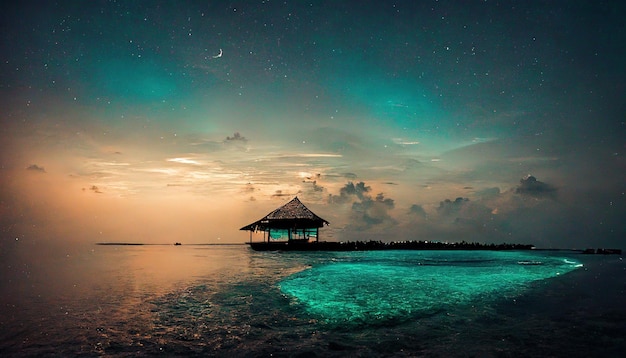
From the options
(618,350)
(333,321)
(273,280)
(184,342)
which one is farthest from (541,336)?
(273,280)

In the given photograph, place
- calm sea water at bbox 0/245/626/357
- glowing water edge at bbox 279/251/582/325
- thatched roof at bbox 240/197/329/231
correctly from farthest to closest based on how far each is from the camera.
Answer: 1. thatched roof at bbox 240/197/329/231
2. glowing water edge at bbox 279/251/582/325
3. calm sea water at bbox 0/245/626/357

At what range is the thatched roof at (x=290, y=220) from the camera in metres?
48.4

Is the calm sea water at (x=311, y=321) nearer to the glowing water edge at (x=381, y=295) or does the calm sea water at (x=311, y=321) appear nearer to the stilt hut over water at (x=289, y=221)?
the glowing water edge at (x=381, y=295)

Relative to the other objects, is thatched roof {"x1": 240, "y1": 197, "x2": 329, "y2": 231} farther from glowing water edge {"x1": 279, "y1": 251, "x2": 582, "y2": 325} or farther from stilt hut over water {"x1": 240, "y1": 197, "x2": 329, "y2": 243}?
glowing water edge {"x1": 279, "y1": 251, "x2": 582, "y2": 325}

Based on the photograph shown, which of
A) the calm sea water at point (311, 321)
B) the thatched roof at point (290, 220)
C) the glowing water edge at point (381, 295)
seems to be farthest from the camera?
the thatched roof at point (290, 220)

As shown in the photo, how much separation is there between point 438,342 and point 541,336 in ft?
8.20

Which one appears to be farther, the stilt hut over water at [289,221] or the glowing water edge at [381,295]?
the stilt hut over water at [289,221]

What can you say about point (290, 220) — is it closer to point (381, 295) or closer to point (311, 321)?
point (381, 295)

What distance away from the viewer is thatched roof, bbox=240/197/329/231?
48.4m

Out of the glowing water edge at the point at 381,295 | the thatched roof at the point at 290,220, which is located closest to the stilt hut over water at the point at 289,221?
the thatched roof at the point at 290,220

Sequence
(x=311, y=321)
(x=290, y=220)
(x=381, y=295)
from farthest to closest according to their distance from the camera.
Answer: (x=290, y=220), (x=381, y=295), (x=311, y=321)

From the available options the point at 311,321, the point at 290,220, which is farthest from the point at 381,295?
the point at 290,220

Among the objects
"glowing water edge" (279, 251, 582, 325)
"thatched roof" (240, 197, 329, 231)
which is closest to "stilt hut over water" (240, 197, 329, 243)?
"thatched roof" (240, 197, 329, 231)

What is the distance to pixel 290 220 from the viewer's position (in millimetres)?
48406
